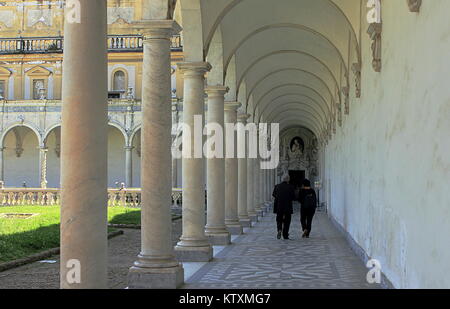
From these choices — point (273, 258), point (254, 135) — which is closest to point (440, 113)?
point (273, 258)

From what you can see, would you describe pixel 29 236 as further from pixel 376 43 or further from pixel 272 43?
pixel 376 43

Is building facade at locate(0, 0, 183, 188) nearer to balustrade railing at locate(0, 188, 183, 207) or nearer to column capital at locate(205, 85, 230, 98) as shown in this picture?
balustrade railing at locate(0, 188, 183, 207)

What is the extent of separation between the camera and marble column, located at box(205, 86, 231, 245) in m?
13.8

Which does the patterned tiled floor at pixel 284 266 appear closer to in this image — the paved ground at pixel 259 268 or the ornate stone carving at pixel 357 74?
the paved ground at pixel 259 268

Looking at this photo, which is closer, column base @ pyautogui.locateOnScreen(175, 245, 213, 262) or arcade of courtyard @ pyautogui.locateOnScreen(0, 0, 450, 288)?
arcade of courtyard @ pyautogui.locateOnScreen(0, 0, 450, 288)

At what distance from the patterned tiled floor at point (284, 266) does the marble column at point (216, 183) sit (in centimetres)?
48

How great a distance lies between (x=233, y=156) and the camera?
16516 mm

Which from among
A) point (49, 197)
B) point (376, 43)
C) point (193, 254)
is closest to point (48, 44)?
point (49, 197)

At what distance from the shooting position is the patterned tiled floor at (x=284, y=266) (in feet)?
29.3

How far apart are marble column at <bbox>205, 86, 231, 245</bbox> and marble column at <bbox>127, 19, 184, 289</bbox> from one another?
5.10 metres

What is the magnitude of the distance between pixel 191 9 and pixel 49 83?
31.2 metres
